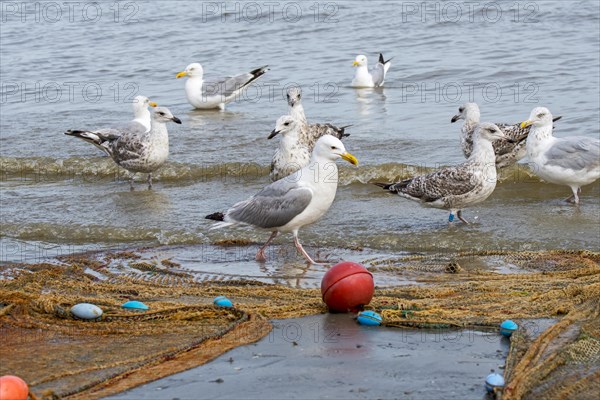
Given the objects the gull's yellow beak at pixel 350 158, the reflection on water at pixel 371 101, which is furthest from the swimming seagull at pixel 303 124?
the reflection on water at pixel 371 101

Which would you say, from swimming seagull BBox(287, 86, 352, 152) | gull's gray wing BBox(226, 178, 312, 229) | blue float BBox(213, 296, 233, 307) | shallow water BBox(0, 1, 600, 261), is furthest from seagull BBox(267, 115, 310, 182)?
blue float BBox(213, 296, 233, 307)

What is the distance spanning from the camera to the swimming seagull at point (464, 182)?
9.86 metres

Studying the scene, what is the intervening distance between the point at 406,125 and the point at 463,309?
9.07 m

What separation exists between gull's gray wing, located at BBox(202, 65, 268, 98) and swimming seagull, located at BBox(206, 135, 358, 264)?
29.0 ft

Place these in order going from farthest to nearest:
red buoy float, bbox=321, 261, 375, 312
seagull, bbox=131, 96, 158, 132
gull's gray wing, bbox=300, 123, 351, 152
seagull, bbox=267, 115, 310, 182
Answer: seagull, bbox=131, 96, 158, 132, gull's gray wing, bbox=300, 123, 351, 152, seagull, bbox=267, 115, 310, 182, red buoy float, bbox=321, 261, 375, 312

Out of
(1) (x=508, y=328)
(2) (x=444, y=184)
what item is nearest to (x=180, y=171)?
(2) (x=444, y=184)

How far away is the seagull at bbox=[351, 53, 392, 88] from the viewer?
1762 centimetres

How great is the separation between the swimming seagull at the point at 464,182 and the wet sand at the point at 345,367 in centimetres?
437

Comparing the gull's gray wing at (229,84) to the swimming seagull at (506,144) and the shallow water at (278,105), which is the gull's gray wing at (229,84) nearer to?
the shallow water at (278,105)

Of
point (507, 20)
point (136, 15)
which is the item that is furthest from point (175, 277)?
point (136, 15)

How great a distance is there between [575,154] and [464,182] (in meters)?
1.58

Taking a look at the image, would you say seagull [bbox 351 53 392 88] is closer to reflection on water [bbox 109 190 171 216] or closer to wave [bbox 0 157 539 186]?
wave [bbox 0 157 539 186]

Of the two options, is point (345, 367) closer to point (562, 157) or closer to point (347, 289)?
point (347, 289)

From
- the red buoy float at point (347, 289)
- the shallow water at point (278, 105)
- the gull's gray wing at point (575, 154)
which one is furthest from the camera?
the gull's gray wing at point (575, 154)
